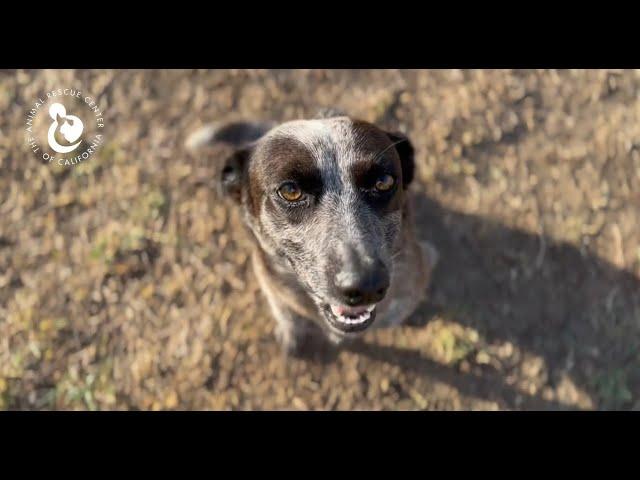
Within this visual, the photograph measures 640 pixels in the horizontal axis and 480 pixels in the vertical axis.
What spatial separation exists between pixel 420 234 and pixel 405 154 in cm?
150

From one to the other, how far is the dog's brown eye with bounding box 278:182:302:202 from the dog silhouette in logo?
10.5 feet

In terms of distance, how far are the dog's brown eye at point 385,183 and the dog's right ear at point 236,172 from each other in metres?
0.94

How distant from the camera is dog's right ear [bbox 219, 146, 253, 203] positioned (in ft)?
11.3

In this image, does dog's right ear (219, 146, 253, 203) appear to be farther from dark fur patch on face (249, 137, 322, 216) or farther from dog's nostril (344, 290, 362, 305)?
dog's nostril (344, 290, 362, 305)

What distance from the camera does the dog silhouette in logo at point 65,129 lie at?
515 cm

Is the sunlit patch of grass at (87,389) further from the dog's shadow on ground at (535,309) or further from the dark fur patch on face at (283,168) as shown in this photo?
the dark fur patch on face at (283,168)

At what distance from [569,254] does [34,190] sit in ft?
17.5

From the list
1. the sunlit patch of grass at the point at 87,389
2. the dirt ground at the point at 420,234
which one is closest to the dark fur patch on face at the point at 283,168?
the dirt ground at the point at 420,234

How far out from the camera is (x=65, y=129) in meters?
5.17

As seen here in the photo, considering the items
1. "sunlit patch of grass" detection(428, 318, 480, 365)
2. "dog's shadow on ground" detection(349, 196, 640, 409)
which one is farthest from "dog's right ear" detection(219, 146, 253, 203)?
"sunlit patch of grass" detection(428, 318, 480, 365)

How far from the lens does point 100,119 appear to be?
5.20 metres

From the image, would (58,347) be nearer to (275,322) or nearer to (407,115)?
(275,322)

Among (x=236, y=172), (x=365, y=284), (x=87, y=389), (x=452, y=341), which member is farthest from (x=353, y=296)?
(x=87, y=389)

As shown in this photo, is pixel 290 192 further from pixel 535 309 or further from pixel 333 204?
pixel 535 309
